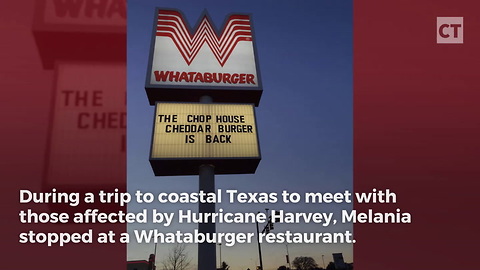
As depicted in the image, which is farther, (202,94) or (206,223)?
(202,94)

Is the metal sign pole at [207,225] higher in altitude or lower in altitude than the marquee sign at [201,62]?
lower

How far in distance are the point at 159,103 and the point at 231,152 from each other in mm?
4175

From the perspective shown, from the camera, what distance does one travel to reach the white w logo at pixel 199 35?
84.1 feet

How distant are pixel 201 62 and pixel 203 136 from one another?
3872mm

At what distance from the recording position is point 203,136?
24.3 m

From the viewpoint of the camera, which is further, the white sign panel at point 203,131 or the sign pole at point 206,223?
the white sign panel at point 203,131

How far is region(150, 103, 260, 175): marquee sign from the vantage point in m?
23.9

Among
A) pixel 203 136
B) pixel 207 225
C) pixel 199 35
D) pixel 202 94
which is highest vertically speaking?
pixel 199 35

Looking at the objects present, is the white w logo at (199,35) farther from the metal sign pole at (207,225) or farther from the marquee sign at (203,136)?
the metal sign pole at (207,225)

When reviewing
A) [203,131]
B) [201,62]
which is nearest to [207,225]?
[203,131]

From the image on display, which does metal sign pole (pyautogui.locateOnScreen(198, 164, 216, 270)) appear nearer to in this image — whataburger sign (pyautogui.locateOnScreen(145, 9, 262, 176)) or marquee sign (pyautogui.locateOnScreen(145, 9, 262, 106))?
whataburger sign (pyautogui.locateOnScreen(145, 9, 262, 176))

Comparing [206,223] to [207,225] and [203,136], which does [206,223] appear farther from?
[203,136]

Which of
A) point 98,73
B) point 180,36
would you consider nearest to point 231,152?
point 180,36

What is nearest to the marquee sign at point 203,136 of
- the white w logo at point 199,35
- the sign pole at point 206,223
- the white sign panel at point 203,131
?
the white sign panel at point 203,131
